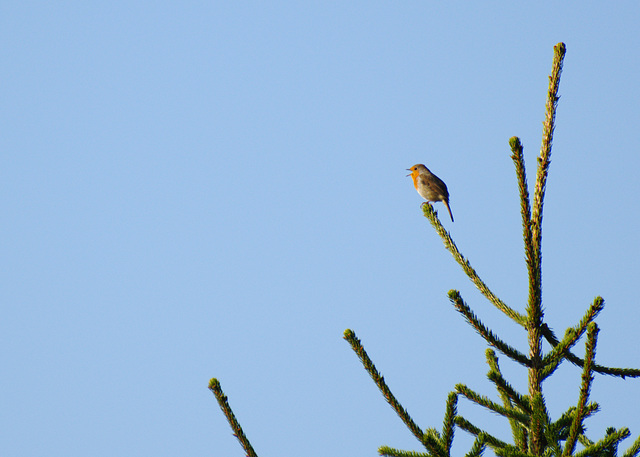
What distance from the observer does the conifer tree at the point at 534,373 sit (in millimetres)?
2760

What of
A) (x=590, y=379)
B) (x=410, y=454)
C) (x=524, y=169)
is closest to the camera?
Answer: (x=590, y=379)

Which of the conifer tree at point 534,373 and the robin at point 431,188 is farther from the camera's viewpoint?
the robin at point 431,188

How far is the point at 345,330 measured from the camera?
9.77 feet

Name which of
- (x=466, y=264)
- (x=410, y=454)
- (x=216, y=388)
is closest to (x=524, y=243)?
(x=466, y=264)

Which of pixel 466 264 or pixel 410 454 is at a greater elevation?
pixel 466 264

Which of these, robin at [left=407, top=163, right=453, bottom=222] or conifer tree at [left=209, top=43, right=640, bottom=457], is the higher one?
robin at [left=407, top=163, right=453, bottom=222]

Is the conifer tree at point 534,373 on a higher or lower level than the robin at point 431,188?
lower

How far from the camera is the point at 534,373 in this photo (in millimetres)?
3080

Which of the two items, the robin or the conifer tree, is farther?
the robin

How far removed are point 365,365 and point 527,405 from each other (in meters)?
0.82

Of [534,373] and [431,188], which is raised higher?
[431,188]

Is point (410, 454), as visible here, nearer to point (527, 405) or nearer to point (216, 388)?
point (527, 405)

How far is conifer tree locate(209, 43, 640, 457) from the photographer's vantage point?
276 cm

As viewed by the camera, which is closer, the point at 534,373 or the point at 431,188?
the point at 534,373
